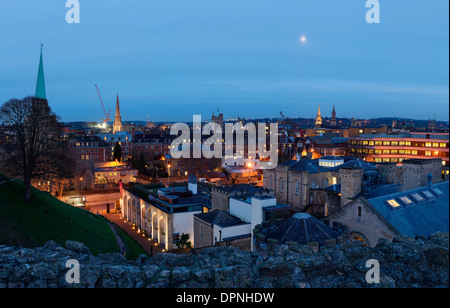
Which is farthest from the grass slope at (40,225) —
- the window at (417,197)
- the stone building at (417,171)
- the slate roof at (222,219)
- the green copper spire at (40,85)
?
the green copper spire at (40,85)

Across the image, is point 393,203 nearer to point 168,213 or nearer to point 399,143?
point 168,213

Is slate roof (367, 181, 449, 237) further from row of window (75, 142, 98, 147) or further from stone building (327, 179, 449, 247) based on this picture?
row of window (75, 142, 98, 147)

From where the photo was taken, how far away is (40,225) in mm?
27391

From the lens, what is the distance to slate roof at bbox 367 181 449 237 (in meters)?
18.5

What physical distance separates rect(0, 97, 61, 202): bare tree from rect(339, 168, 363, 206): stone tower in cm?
2496

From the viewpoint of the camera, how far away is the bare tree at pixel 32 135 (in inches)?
1205

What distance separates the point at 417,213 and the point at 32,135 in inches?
1197

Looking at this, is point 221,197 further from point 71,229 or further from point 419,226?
point 419,226

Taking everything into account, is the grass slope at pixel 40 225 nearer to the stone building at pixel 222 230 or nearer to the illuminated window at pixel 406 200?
the stone building at pixel 222 230

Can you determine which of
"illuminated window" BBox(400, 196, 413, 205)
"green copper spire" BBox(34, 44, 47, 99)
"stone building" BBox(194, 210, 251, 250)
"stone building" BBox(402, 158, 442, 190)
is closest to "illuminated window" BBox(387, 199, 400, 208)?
"illuminated window" BBox(400, 196, 413, 205)

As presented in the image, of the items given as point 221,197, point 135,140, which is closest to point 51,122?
point 221,197

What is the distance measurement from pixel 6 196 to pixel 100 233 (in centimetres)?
814
